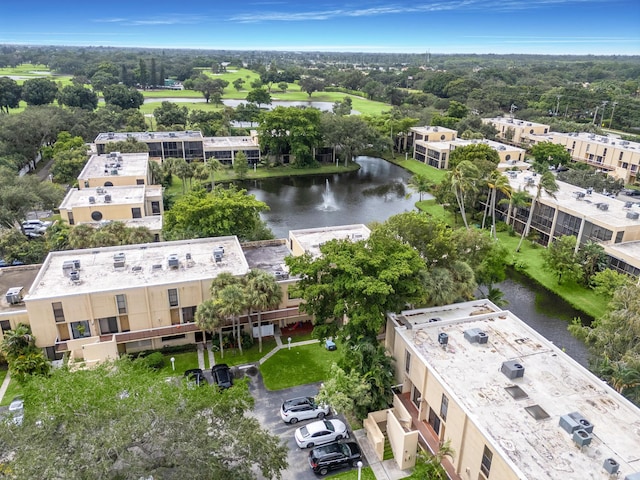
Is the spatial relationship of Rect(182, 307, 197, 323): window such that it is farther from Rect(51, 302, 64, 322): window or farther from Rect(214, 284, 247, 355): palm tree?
Rect(51, 302, 64, 322): window

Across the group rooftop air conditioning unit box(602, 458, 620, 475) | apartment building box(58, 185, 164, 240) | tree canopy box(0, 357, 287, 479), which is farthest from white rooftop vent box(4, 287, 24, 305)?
rooftop air conditioning unit box(602, 458, 620, 475)

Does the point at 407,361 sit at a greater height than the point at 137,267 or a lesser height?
lesser

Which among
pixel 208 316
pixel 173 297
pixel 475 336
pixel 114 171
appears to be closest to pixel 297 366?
pixel 208 316

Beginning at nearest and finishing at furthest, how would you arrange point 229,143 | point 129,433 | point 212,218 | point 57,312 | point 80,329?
point 129,433
point 57,312
point 80,329
point 212,218
point 229,143

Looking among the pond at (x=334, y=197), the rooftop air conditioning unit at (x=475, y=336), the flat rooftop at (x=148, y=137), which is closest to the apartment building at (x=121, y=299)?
the rooftop air conditioning unit at (x=475, y=336)

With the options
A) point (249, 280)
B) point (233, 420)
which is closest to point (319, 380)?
point (249, 280)

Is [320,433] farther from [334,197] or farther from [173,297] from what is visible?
[334,197]
